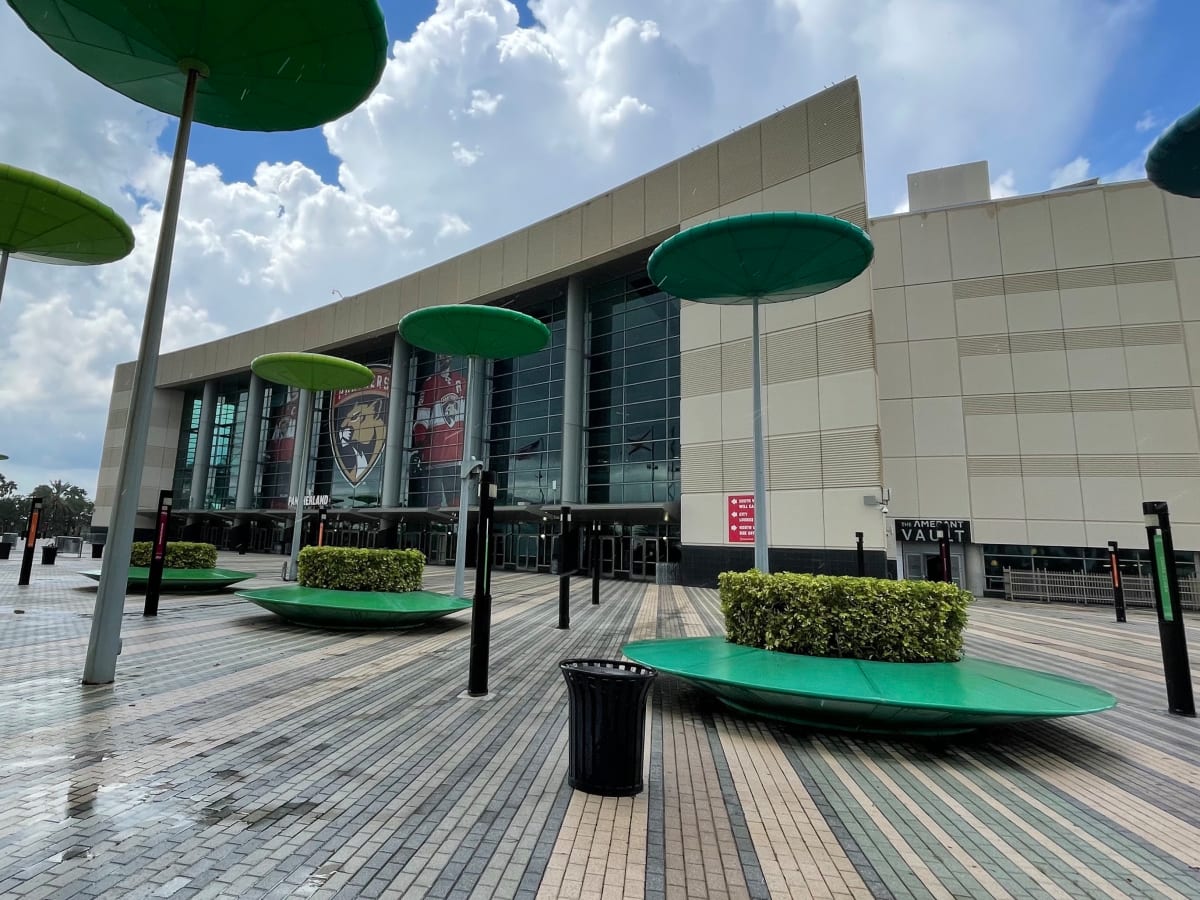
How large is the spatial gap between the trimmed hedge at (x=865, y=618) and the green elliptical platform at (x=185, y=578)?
14.9 meters

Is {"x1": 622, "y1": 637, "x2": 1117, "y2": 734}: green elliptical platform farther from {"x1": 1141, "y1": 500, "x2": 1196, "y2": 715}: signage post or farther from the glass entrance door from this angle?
the glass entrance door

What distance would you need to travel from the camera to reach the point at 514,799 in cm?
385

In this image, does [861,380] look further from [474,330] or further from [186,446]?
[186,446]

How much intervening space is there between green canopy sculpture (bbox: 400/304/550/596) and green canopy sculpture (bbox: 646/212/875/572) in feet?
16.3

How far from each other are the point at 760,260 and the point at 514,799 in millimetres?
8130

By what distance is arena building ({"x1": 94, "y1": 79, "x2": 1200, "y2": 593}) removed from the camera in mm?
22156

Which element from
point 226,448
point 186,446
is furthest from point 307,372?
point 186,446

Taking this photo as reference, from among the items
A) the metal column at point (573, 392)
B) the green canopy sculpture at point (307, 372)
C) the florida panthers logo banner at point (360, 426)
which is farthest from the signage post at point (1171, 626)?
the florida panthers logo banner at point (360, 426)

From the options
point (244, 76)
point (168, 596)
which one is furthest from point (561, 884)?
point (168, 596)

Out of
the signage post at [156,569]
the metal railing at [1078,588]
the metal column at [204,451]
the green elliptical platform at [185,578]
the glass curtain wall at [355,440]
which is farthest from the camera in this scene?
the metal column at [204,451]

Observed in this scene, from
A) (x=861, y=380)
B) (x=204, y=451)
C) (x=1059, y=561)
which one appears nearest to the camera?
(x=861, y=380)

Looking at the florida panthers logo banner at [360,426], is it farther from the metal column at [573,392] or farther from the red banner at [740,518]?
→ the red banner at [740,518]

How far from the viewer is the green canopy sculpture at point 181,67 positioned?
624 centimetres

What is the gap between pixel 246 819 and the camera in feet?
11.4
